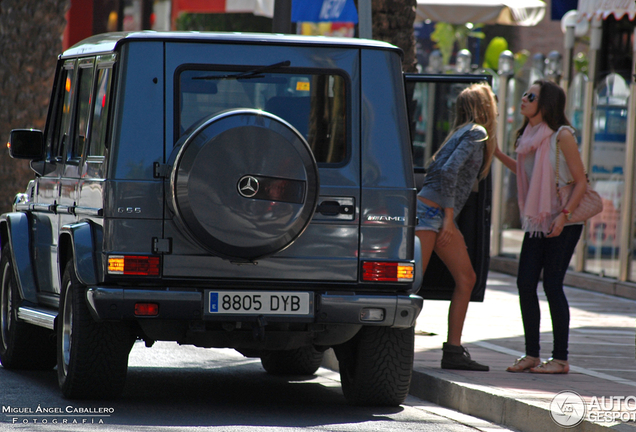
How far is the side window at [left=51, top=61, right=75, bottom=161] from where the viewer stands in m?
7.56

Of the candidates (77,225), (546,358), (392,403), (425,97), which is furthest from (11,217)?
(425,97)

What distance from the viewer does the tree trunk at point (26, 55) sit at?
1695 cm

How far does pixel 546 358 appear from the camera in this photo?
829 centimetres

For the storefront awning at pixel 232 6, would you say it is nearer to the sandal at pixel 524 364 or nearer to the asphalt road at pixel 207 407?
the asphalt road at pixel 207 407

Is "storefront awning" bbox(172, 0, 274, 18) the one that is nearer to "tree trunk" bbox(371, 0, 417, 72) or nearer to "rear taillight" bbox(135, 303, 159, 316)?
"tree trunk" bbox(371, 0, 417, 72)

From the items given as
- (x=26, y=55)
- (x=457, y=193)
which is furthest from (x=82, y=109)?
(x=26, y=55)

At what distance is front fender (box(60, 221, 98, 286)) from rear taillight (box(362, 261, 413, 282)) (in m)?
1.44

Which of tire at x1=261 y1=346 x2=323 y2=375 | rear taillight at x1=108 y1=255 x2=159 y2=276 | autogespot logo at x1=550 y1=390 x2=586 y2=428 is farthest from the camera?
tire at x1=261 y1=346 x2=323 y2=375

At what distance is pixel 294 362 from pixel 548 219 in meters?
2.05

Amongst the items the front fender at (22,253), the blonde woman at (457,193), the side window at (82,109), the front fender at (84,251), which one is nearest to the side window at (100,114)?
the side window at (82,109)

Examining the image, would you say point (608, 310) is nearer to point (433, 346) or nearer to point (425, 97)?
point (433, 346)

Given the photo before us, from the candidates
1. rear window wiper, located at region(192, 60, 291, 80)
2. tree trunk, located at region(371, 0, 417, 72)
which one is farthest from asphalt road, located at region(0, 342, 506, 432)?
tree trunk, located at region(371, 0, 417, 72)

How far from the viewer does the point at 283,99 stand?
6.51 metres

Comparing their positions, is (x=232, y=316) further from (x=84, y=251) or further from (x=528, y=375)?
(x=528, y=375)
